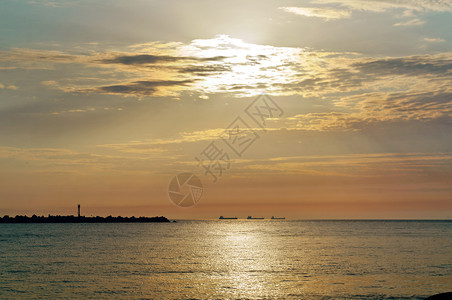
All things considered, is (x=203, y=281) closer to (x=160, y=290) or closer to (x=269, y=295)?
(x=160, y=290)

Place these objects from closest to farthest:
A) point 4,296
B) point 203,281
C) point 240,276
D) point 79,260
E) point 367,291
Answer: point 4,296 < point 367,291 < point 203,281 < point 240,276 < point 79,260

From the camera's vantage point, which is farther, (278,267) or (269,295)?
(278,267)

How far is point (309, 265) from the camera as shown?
6488cm

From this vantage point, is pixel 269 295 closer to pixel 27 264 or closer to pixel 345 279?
pixel 345 279

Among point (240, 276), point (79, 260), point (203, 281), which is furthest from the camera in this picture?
point (79, 260)

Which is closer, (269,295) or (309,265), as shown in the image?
(269,295)

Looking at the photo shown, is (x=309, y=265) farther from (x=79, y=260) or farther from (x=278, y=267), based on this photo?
(x=79, y=260)

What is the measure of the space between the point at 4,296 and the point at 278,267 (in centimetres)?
3335

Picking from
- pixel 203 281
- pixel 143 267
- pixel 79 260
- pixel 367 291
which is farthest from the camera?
pixel 79 260

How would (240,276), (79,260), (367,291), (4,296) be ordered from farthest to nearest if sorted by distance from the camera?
(79,260)
(240,276)
(367,291)
(4,296)

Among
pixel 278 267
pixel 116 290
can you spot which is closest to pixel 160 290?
pixel 116 290

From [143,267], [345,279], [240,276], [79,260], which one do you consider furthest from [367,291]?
[79,260]

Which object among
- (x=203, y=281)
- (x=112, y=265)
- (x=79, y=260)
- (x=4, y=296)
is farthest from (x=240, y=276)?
(x=79, y=260)

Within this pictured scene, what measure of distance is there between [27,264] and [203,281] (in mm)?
29288
